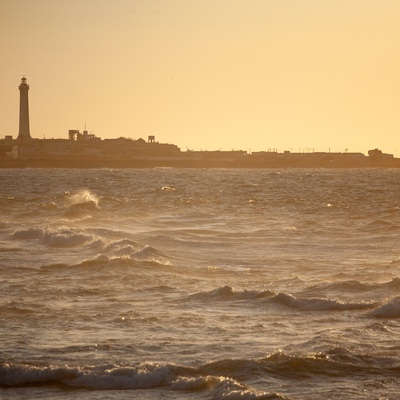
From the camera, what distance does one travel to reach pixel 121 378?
446 inches

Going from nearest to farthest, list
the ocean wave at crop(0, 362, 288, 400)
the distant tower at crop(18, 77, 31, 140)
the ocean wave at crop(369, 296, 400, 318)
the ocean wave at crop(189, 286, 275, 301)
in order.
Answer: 1. the ocean wave at crop(0, 362, 288, 400)
2. the ocean wave at crop(369, 296, 400, 318)
3. the ocean wave at crop(189, 286, 275, 301)
4. the distant tower at crop(18, 77, 31, 140)

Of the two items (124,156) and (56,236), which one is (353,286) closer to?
(56,236)

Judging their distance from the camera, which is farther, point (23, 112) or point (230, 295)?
point (23, 112)

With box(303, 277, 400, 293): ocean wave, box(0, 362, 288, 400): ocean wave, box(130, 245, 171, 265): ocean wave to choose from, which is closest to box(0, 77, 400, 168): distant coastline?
box(130, 245, 171, 265): ocean wave

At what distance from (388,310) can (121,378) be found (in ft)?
17.5

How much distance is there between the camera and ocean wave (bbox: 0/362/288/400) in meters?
11.1

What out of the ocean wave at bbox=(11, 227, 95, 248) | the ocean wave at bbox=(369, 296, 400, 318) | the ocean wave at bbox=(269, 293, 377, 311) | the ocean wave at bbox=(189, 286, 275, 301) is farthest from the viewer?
the ocean wave at bbox=(11, 227, 95, 248)

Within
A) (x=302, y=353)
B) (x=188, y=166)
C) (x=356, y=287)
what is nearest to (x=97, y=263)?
(x=356, y=287)

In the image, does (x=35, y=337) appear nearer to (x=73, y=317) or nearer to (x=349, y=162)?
(x=73, y=317)

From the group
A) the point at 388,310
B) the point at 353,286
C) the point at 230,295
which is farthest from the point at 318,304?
the point at 353,286

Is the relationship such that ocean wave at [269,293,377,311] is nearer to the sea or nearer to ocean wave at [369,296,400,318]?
the sea

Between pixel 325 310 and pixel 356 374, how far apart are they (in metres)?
4.14

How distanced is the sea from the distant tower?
5594 inches

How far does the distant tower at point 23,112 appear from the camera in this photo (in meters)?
171
